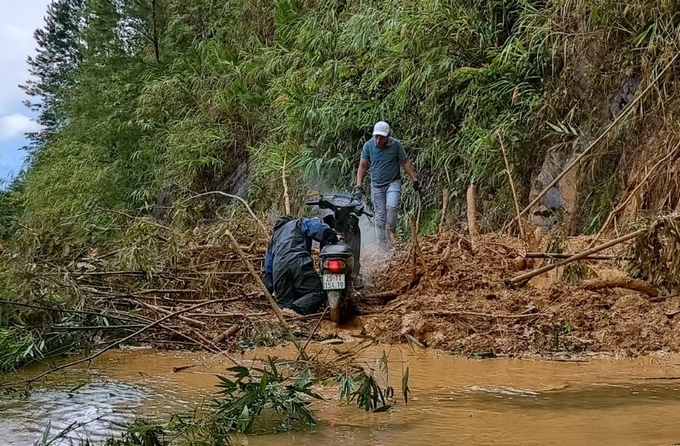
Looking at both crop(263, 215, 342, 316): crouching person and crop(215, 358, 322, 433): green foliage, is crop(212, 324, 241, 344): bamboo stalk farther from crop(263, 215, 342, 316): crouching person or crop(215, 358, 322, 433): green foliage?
crop(215, 358, 322, 433): green foliage

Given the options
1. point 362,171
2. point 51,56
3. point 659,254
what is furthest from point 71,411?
point 51,56

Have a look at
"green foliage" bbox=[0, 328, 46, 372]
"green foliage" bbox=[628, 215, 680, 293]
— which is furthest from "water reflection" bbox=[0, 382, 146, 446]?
"green foliage" bbox=[628, 215, 680, 293]

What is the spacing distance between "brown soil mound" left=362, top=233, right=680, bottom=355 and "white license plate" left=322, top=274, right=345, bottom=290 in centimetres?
39

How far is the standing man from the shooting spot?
362 inches

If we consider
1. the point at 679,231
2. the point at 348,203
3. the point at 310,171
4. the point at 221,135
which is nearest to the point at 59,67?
the point at 221,135

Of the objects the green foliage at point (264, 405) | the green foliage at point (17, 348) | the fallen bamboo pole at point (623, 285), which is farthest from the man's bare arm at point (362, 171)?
the green foliage at point (264, 405)

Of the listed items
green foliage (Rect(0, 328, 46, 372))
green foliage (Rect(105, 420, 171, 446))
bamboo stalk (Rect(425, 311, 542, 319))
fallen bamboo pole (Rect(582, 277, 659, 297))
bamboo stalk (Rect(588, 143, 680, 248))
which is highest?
bamboo stalk (Rect(588, 143, 680, 248))

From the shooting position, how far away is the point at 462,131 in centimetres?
1034

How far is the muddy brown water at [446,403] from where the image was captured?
2898mm

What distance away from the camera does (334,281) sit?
5.78 meters

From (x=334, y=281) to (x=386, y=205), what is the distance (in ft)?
12.2

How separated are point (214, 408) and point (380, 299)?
3.29 metres

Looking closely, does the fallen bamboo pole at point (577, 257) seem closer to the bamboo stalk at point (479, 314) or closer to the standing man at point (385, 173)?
the bamboo stalk at point (479, 314)

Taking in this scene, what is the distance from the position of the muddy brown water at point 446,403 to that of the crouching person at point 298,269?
1.19 meters
